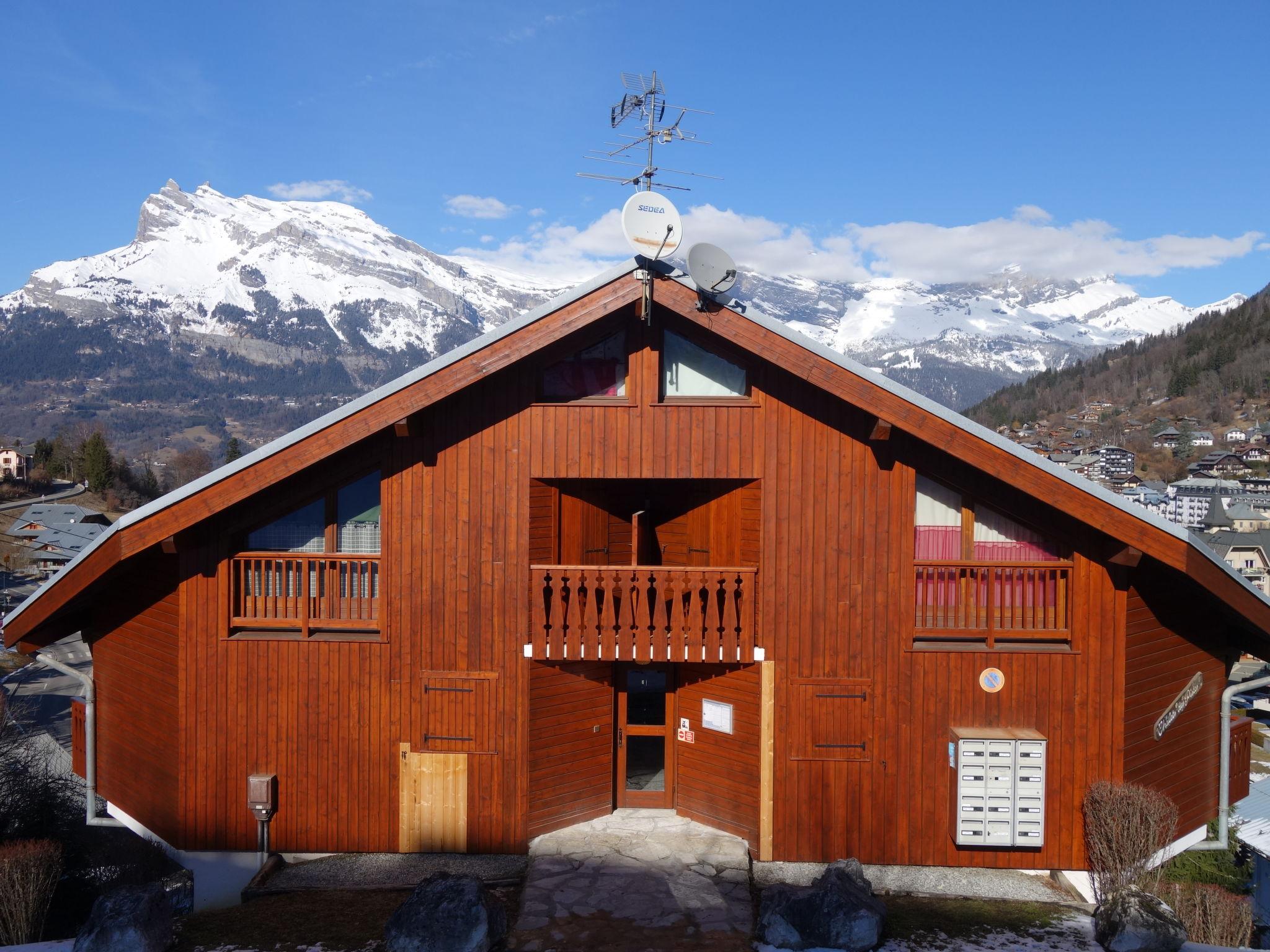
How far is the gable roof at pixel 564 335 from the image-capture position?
9.34 m

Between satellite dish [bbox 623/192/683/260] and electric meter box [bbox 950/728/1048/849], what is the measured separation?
634 cm

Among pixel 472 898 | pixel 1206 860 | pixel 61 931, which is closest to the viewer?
pixel 472 898

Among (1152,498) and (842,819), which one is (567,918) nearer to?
(842,819)

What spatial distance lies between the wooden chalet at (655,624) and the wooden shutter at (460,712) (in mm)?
30

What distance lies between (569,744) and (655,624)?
78.9 inches

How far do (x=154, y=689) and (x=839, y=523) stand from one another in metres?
8.49

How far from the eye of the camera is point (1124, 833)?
9641 millimetres

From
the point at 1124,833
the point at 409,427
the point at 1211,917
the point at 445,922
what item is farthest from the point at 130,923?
the point at 1211,917

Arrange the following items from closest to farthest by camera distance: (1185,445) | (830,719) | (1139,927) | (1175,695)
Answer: (1139,927), (830,719), (1175,695), (1185,445)

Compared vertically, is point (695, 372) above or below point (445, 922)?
above

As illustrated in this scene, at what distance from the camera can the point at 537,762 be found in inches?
424

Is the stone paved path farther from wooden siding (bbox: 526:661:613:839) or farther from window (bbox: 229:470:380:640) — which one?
window (bbox: 229:470:380:640)

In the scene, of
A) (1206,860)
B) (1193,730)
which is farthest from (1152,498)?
(1193,730)

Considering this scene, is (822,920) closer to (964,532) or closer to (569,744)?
(569,744)
